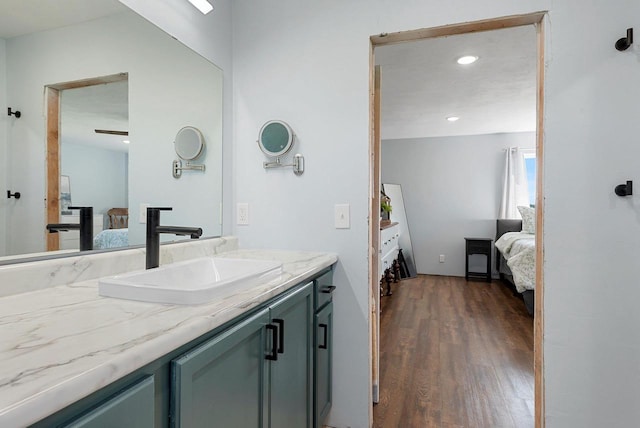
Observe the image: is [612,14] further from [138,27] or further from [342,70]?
[138,27]

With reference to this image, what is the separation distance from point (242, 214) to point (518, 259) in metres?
3.24

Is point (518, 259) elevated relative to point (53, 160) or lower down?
lower down

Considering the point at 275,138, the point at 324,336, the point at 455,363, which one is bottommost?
the point at 455,363

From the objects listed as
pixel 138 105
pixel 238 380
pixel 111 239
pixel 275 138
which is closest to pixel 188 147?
pixel 138 105

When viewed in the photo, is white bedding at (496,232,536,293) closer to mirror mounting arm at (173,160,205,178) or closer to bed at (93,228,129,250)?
mirror mounting arm at (173,160,205,178)

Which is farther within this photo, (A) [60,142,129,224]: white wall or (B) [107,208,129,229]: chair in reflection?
(B) [107,208,129,229]: chair in reflection

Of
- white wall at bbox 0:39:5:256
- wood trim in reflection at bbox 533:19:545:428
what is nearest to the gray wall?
white wall at bbox 0:39:5:256

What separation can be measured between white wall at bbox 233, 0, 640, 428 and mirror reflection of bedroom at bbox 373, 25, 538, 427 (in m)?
0.28

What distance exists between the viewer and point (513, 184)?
5.42 meters

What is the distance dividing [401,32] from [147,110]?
1232mm

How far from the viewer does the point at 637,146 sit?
1.37 m

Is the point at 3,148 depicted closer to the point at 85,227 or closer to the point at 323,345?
the point at 85,227

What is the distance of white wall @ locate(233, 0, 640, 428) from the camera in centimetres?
140

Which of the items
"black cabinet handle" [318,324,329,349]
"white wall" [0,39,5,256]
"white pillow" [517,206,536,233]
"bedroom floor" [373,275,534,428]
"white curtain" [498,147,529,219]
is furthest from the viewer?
"white curtain" [498,147,529,219]
